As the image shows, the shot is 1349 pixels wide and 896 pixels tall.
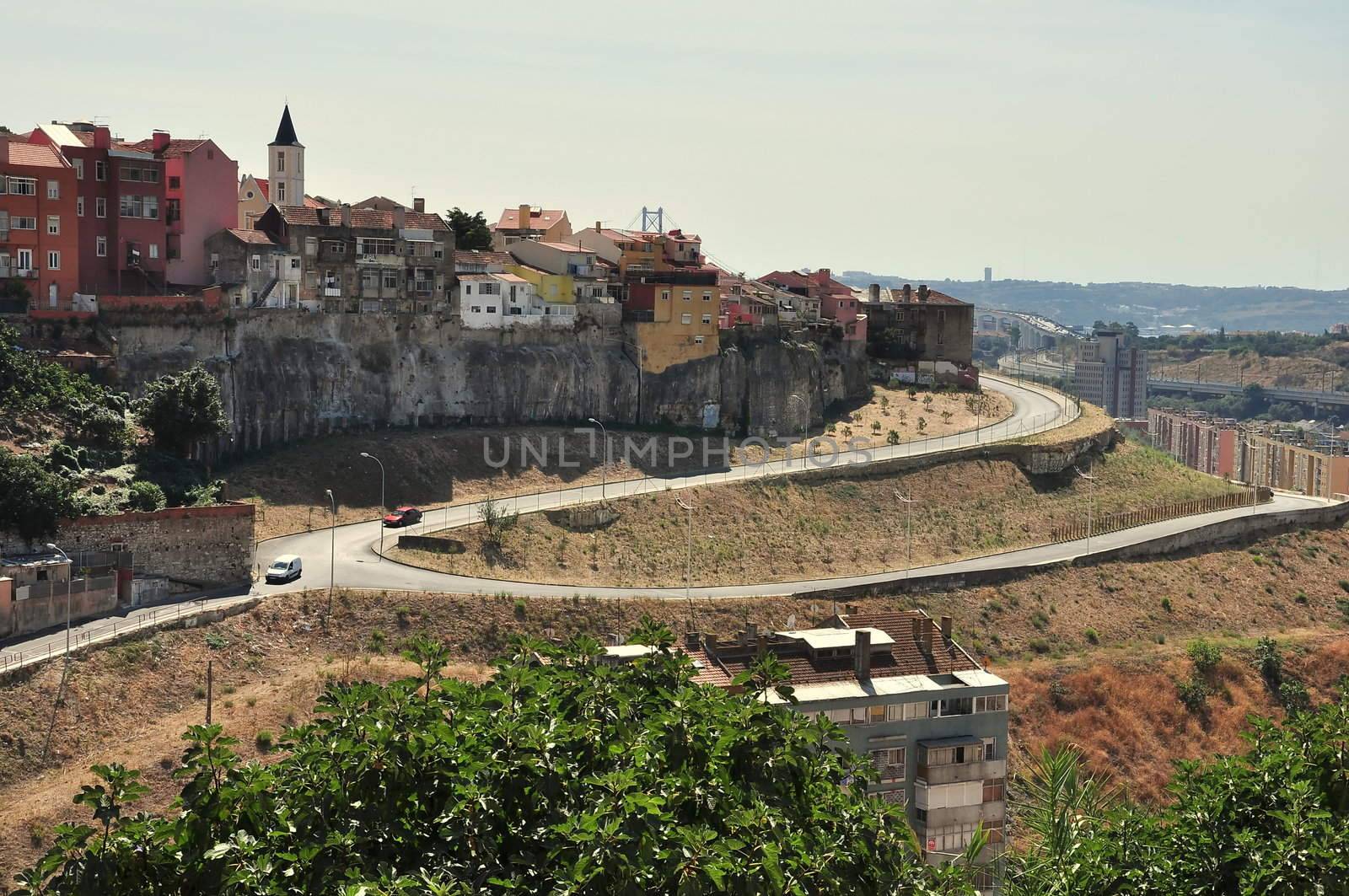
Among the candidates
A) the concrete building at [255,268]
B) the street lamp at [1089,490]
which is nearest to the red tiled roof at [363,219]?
the concrete building at [255,268]

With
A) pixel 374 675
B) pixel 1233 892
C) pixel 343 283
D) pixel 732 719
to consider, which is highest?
pixel 343 283

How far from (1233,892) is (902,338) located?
8317cm

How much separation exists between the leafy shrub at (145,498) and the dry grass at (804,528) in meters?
9.29

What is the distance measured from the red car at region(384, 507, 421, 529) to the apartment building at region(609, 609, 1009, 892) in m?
20.6

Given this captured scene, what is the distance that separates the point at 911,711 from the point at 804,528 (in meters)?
28.0

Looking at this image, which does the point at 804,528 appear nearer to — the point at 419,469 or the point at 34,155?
the point at 419,469

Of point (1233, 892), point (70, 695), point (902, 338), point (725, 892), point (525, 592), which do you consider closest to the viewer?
point (725, 892)

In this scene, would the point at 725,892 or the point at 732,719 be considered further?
the point at 732,719

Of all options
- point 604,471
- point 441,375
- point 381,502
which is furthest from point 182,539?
point 604,471

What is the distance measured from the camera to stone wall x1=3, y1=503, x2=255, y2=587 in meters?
54.9

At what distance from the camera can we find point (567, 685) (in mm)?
25859

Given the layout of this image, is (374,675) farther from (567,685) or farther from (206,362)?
(567,685)

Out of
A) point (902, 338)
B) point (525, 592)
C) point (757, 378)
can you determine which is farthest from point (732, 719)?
point (902, 338)

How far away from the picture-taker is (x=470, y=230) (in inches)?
3489
